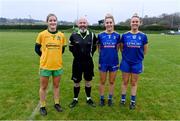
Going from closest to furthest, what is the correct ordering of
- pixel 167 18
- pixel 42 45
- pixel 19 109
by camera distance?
pixel 42 45
pixel 19 109
pixel 167 18

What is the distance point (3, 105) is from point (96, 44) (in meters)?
2.38

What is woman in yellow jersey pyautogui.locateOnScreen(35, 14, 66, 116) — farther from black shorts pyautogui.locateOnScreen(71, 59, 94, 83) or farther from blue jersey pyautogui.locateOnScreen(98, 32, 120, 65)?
blue jersey pyautogui.locateOnScreen(98, 32, 120, 65)

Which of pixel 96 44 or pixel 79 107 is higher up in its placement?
pixel 96 44

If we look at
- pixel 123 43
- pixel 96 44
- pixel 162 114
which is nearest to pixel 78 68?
pixel 96 44

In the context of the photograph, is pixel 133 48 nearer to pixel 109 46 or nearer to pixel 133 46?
pixel 133 46

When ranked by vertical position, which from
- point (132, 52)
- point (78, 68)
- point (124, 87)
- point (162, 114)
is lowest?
point (162, 114)

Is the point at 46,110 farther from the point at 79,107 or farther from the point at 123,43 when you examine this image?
the point at 123,43

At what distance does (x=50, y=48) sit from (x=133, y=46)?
1.66 m

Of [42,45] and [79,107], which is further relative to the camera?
[79,107]

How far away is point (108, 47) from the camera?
5496mm

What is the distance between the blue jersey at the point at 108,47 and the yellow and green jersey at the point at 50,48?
33.5 inches

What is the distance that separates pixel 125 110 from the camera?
18.3 feet

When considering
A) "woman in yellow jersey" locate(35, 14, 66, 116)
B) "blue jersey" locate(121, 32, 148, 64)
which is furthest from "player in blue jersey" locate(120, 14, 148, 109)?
"woman in yellow jersey" locate(35, 14, 66, 116)

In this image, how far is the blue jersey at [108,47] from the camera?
5.48m
